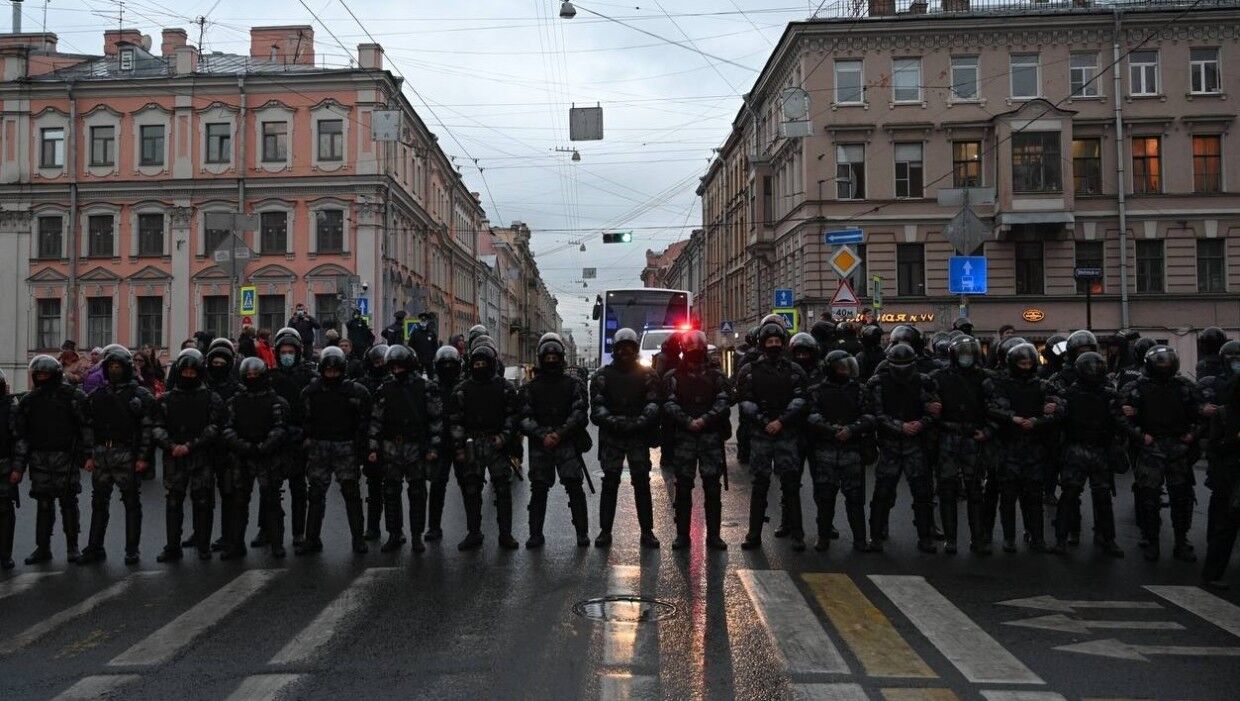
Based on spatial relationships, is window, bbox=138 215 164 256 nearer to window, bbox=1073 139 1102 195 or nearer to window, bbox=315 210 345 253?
window, bbox=315 210 345 253

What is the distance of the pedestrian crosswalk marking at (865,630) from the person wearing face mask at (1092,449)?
265 cm

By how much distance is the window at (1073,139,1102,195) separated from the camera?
126 feet

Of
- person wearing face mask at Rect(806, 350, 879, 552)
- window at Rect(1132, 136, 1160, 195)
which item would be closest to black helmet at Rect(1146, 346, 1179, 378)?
person wearing face mask at Rect(806, 350, 879, 552)

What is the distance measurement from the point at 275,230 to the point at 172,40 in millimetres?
11804

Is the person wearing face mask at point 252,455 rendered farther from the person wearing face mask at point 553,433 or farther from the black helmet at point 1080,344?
the black helmet at point 1080,344

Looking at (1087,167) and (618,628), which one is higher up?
(1087,167)

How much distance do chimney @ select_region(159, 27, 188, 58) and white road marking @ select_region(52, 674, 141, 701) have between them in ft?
159

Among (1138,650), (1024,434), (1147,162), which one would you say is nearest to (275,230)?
(1147,162)

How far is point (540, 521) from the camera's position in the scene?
9.55 m

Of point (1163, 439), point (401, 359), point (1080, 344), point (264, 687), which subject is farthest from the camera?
point (1080, 344)

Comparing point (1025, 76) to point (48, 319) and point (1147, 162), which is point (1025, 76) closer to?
point (1147, 162)

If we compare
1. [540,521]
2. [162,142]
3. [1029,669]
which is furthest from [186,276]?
[1029,669]

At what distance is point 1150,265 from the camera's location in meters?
38.3

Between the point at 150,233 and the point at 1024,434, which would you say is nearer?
the point at 1024,434
